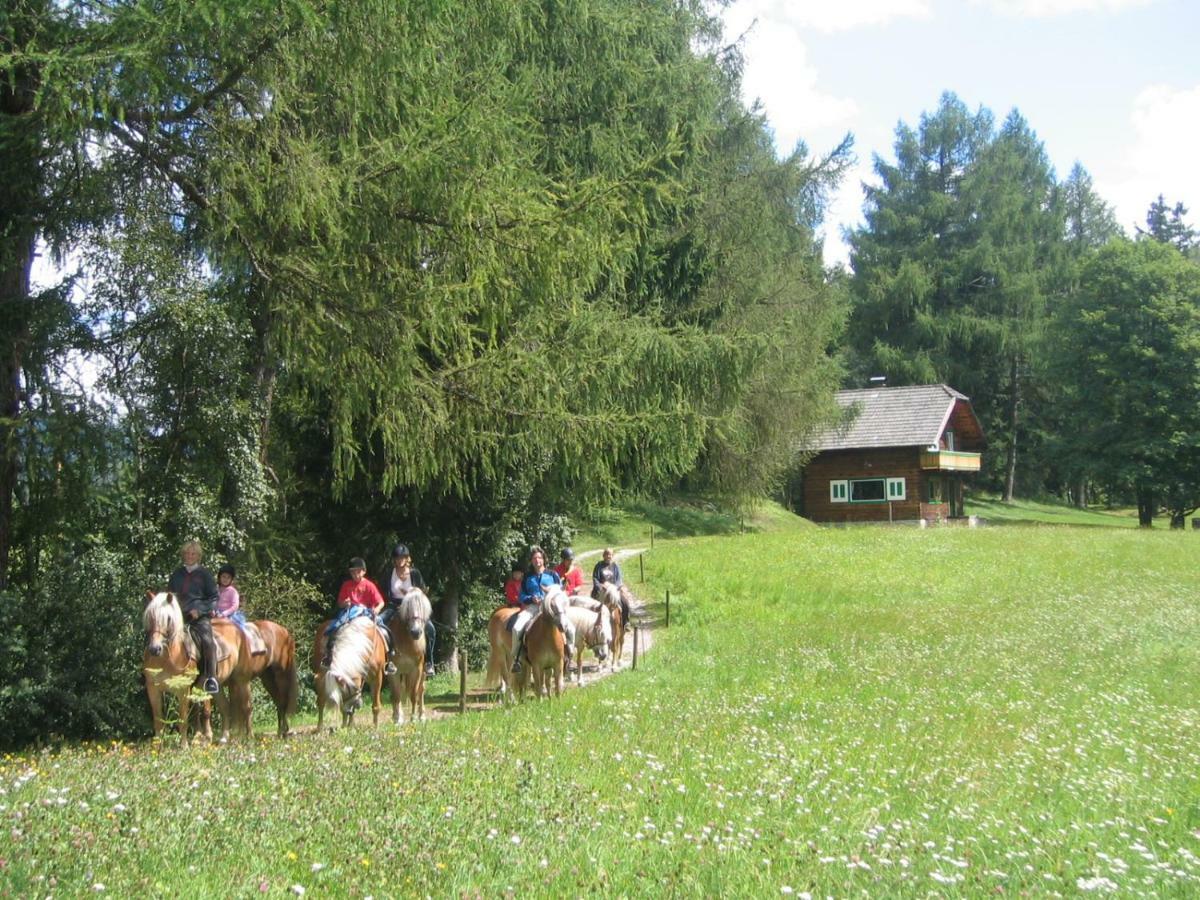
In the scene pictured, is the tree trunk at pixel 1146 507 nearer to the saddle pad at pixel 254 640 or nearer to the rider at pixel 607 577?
the rider at pixel 607 577

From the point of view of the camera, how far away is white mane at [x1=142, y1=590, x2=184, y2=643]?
10.5 m

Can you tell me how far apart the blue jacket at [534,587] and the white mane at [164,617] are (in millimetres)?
4704

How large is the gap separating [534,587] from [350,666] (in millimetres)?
3205

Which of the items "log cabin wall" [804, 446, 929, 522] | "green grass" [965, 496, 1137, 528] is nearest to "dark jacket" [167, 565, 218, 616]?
"log cabin wall" [804, 446, 929, 522]

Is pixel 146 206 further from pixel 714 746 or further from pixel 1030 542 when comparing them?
pixel 1030 542

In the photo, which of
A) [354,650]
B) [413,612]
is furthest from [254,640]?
[413,612]

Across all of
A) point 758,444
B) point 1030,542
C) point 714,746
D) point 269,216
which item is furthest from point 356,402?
point 1030,542

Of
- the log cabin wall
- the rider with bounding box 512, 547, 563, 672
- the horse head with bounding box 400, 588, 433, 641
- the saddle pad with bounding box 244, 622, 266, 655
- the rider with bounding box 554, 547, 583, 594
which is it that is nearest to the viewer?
the saddle pad with bounding box 244, 622, 266, 655

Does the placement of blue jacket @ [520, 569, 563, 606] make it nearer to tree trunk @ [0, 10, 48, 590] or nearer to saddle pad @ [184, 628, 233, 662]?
saddle pad @ [184, 628, 233, 662]

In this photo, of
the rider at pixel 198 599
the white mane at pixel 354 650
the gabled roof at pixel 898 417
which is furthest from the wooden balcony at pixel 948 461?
the rider at pixel 198 599

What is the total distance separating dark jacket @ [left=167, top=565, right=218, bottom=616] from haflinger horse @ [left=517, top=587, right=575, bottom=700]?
13.8 ft

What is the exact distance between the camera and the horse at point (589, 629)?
1533 cm

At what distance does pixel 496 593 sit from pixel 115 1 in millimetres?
11706

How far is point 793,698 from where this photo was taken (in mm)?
12617
